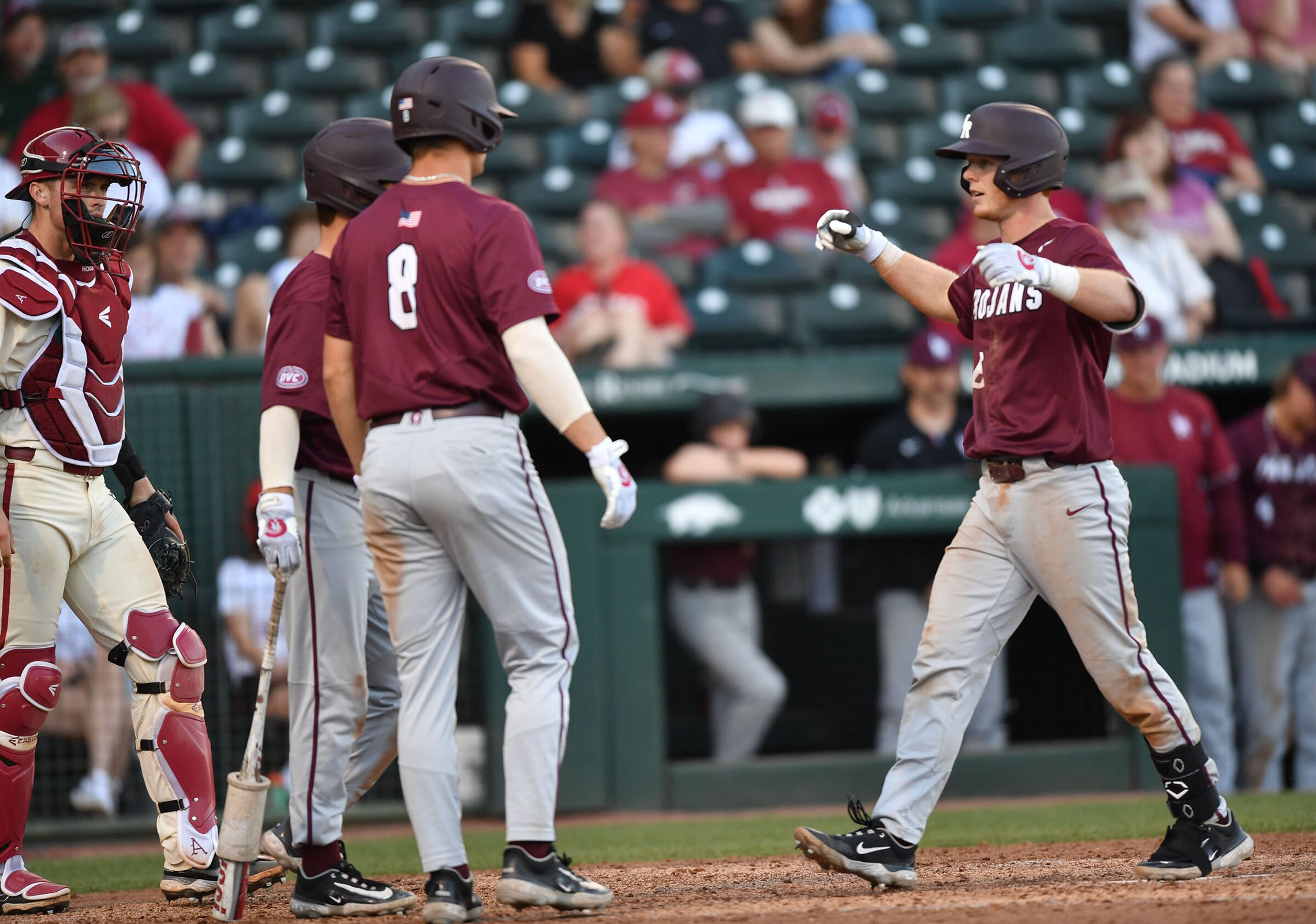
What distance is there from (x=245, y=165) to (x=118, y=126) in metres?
1.32

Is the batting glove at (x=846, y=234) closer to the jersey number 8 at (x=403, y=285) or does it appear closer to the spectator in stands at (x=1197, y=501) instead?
the jersey number 8 at (x=403, y=285)

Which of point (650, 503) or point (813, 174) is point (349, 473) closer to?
point (650, 503)

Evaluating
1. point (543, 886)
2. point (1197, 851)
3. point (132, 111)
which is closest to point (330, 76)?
point (132, 111)

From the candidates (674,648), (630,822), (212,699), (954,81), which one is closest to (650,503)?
(674,648)

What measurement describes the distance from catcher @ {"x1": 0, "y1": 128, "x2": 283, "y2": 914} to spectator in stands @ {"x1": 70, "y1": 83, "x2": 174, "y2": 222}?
3819mm

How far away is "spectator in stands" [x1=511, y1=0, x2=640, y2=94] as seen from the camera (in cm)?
999

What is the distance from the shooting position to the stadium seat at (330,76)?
988cm

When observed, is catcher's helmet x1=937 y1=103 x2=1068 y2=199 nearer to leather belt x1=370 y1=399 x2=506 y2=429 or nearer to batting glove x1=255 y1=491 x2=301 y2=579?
leather belt x1=370 y1=399 x2=506 y2=429

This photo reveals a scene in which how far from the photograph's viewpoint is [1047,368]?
374 cm

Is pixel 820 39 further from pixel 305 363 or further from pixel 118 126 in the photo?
pixel 305 363

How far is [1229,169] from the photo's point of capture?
30.8 feet

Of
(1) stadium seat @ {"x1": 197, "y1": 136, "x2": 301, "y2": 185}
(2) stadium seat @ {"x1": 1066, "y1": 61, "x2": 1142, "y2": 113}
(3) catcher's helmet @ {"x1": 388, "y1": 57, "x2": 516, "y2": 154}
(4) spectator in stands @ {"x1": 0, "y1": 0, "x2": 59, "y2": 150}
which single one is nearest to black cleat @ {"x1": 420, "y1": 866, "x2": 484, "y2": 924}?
(3) catcher's helmet @ {"x1": 388, "y1": 57, "x2": 516, "y2": 154}

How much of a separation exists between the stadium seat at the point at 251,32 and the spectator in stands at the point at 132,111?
0.88m

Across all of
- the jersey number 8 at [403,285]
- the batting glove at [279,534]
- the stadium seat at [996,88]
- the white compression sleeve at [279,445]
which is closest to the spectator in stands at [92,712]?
the white compression sleeve at [279,445]
